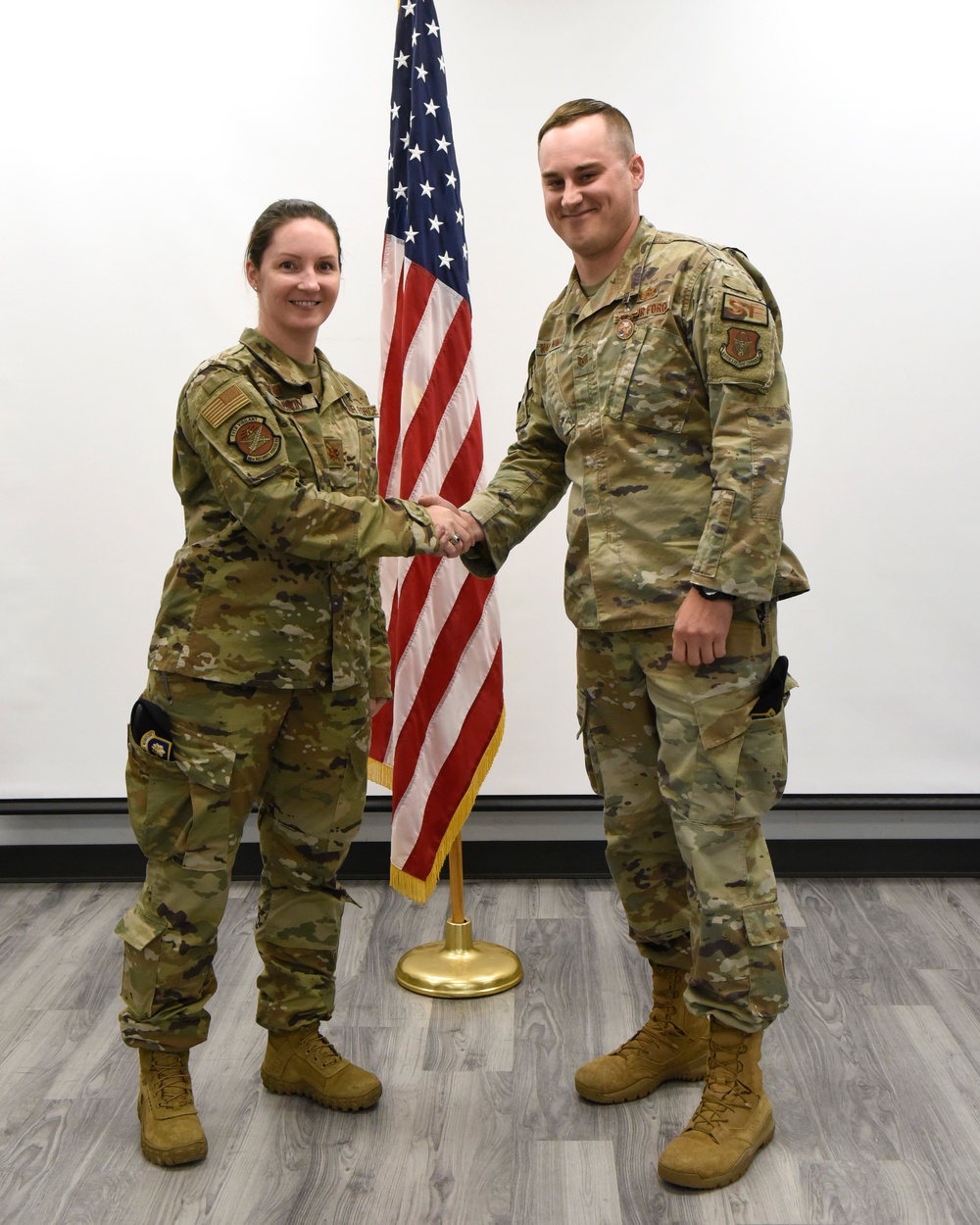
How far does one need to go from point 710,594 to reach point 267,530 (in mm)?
707

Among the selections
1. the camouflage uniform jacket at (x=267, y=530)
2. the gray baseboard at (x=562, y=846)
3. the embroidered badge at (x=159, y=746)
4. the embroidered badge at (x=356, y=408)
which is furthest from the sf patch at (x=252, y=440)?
the gray baseboard at (x=562, y=846)

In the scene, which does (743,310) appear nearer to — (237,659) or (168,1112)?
(237,659)

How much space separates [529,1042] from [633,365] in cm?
136

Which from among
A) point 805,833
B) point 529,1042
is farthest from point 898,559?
point 529,1042

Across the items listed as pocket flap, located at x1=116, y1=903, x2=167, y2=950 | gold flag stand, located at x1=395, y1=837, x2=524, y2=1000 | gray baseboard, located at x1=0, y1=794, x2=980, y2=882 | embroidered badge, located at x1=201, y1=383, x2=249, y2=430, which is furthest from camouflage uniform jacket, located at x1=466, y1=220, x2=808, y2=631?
gray baseboard, located at x1=0, y1=794, x2=980, y2=882

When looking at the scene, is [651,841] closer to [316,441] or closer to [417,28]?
[316,441]

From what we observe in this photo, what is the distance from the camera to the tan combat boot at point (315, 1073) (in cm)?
216

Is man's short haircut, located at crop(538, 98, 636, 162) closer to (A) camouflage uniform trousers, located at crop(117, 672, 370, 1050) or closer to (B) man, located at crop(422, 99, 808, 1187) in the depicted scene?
(B) man, located at crop(422, 99, 808, 1187)

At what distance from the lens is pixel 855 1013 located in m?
2.49

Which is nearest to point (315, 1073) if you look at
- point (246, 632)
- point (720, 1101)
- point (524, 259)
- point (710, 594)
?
point (720, 1101)

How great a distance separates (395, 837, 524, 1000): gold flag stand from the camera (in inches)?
105

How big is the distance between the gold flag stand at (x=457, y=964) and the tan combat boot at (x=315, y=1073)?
1.48ft

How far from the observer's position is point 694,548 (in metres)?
1.96

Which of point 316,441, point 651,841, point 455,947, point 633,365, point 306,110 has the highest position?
Answer: point 306,110
